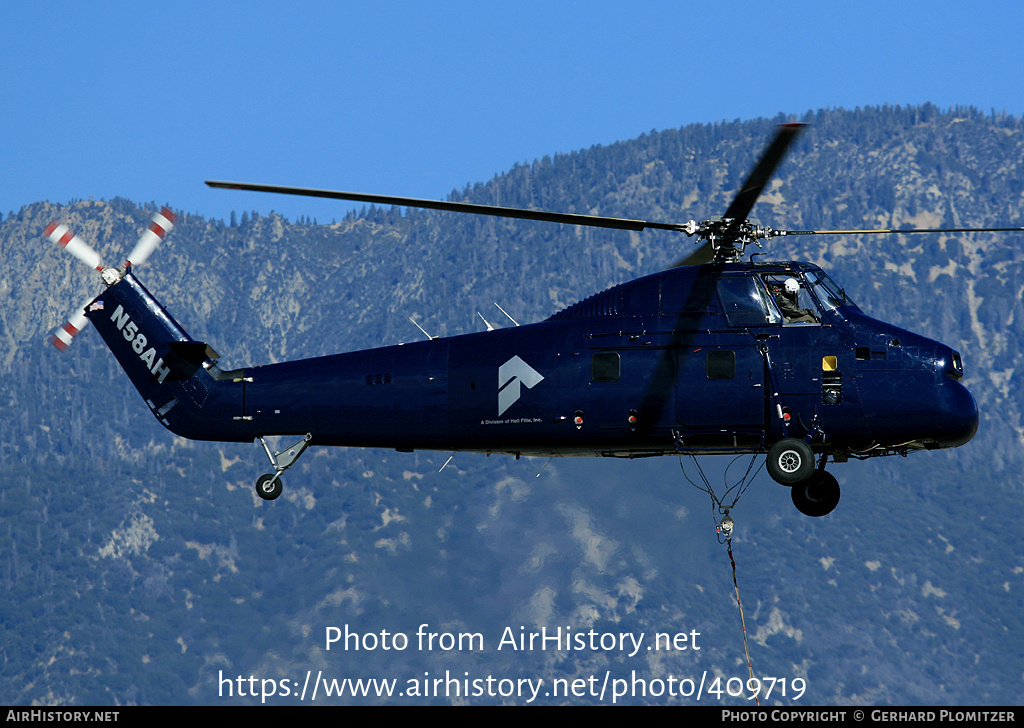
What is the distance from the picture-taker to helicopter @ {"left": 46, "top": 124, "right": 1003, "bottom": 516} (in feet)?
121

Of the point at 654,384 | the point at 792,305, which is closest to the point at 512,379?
the point at 654,384

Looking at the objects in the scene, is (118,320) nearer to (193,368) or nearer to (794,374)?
(193,368)

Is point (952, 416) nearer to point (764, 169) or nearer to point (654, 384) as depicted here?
point (654, 384)

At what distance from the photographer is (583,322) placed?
3875cm

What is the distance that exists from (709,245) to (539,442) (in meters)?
6.68

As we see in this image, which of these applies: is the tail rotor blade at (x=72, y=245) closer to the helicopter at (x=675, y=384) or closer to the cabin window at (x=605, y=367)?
the helicopter at (x=675, y=384)

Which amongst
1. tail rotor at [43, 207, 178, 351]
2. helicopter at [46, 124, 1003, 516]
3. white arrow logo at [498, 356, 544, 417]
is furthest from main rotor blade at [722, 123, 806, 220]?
tail rotor at [43, 207, 178, 351]

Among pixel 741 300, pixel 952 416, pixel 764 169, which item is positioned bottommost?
pixel 952 416

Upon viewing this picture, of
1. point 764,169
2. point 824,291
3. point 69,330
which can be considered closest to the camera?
point 764,169

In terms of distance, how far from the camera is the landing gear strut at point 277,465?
39156 mm

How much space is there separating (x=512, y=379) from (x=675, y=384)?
13.8 feet

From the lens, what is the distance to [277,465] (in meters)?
39.7

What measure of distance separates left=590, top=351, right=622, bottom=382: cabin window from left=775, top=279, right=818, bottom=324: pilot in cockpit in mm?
Answer: 4266
